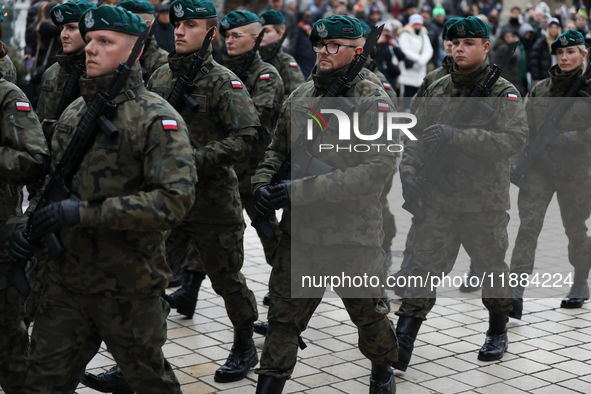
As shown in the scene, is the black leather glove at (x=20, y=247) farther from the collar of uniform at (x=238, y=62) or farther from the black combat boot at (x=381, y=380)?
the collar of uniform at (x=238, y=62)

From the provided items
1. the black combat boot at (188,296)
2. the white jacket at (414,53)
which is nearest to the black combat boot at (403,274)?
the black combat boot at (188,296)

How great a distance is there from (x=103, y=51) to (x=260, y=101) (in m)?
2.97

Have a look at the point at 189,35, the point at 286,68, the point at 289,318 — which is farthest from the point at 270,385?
the point at 286,68

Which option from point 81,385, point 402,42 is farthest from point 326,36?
point 402,42

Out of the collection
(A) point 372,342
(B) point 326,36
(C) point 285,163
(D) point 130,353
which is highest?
(B) point 326,36

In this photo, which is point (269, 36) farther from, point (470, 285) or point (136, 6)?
point (470, 285)

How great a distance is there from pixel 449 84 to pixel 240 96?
1.49m

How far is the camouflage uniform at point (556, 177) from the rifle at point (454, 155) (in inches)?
52.5

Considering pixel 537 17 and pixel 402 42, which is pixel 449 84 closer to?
pixel 402 42

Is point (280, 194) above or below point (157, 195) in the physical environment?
below

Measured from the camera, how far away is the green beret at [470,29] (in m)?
5.10

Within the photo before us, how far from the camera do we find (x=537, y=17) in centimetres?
1922

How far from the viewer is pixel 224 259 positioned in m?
4.87

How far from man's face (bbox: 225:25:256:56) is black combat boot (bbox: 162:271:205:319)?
6.10 feet
